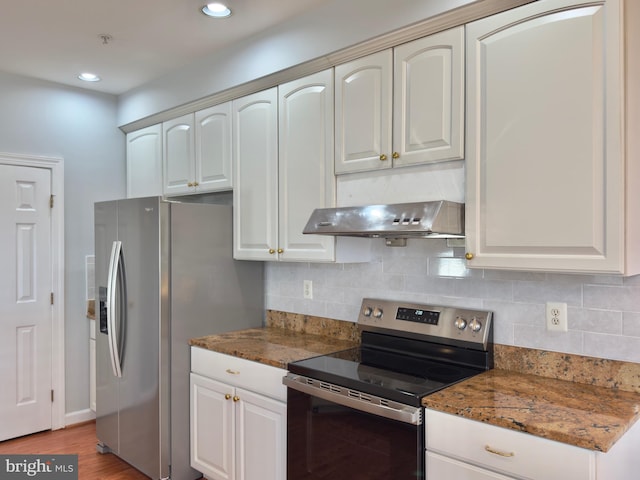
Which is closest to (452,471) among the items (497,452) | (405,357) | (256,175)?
(497,452)

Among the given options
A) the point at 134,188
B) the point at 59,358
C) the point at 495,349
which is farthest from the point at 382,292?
the point at 59,358

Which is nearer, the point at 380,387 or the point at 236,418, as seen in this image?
the point at 380,387

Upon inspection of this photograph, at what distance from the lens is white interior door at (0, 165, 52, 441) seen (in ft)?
11.3

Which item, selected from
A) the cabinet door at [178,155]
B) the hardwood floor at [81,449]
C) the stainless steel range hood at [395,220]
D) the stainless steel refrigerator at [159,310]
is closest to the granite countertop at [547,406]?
the stainless steel range hood at [395,220]

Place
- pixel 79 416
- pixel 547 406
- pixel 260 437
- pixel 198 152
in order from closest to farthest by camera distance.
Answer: pixel 547 406
pixel 260 437
pixel 198 152
pixel 79 416

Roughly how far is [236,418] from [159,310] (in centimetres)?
71

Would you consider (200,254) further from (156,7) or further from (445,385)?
(445,385)

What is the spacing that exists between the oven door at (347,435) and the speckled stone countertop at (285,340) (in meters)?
0.23

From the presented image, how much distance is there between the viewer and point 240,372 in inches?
98.7

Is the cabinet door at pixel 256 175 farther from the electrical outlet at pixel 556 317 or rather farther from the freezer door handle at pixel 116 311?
the electrical outlet at pixel 556 317

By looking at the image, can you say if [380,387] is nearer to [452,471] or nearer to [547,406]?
[452,471]

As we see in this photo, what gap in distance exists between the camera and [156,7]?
2.49 metres

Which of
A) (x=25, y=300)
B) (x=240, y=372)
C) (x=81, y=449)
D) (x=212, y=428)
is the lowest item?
(x=81, y=449)

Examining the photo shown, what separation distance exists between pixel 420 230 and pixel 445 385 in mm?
592
